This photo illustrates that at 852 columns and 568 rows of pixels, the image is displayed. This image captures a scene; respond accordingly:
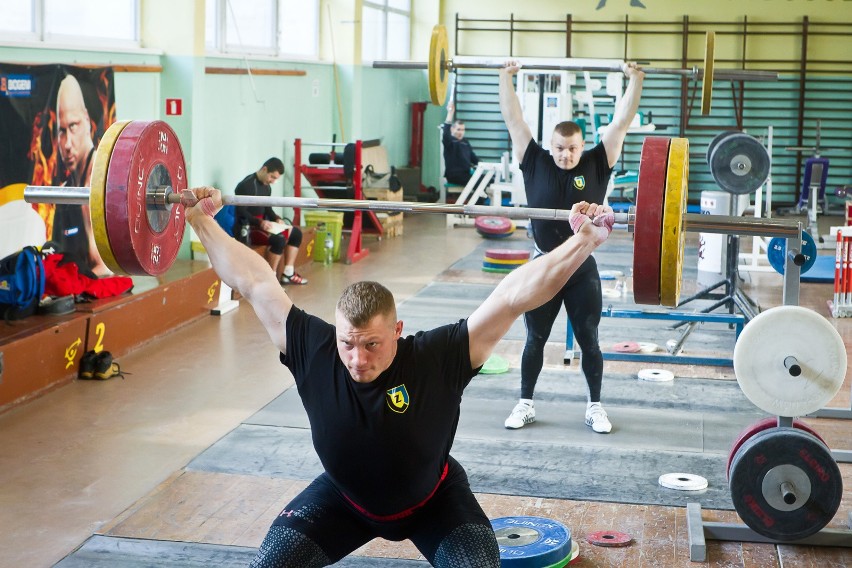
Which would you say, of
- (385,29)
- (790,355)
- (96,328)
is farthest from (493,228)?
(790,355)

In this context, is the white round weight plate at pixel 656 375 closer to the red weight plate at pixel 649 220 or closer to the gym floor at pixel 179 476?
the gym floor at pixel 179 476

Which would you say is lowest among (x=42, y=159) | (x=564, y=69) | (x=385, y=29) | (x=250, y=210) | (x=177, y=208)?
(x=250, y=210)

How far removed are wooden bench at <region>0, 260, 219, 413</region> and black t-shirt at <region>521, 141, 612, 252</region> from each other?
90.4 inches

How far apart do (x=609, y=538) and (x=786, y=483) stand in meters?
0.59

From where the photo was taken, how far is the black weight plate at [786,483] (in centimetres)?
313

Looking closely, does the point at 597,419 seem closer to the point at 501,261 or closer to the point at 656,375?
the point at 656,375

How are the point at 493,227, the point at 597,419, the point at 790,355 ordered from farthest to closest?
1. the point at 493,227
2. the point at 597,419
3. the point at 790,355

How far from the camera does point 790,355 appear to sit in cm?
304

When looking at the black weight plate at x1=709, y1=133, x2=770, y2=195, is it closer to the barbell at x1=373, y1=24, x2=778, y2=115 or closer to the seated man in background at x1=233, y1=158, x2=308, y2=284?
the barbell at x1=373, y1=24, x2=778, y2=115

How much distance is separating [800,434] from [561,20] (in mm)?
10373

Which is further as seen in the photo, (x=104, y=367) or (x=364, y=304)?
(x=104, y=367)

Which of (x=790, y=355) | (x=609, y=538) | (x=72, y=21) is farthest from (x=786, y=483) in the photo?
(x=72, y=21)

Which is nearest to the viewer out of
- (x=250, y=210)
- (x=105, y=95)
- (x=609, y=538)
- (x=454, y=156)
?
(x=609, y=538)

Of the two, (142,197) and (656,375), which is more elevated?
(142,197)
